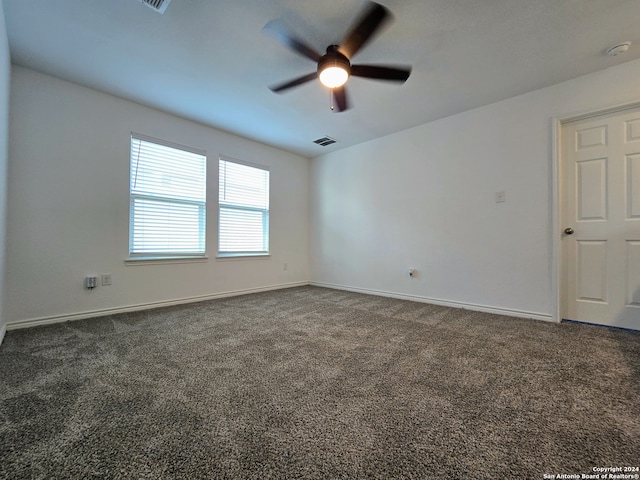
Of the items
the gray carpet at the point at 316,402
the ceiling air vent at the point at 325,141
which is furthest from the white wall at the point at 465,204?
the gray carpet at the point at 316,402

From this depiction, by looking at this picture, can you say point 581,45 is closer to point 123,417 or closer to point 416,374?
point 416,374

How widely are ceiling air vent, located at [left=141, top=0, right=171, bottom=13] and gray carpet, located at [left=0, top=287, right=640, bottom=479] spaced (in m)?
2.48

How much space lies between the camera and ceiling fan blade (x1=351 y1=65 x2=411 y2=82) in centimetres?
204

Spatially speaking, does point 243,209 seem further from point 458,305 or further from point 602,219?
point 602,219

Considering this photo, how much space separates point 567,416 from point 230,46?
130 inches

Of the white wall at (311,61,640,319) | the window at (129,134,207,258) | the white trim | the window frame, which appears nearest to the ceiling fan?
the white wall at (311,61,640,319)

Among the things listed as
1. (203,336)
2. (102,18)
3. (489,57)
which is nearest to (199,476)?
(203,336)

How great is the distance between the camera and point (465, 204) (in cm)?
333

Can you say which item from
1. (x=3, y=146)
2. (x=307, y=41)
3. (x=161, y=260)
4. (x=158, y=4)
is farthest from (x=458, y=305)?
(x=3, y=146)

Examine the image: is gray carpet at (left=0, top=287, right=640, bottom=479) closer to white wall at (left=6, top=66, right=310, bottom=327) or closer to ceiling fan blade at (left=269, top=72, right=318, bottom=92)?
white wall at (left=6, top=66, right=310, bottom=327)

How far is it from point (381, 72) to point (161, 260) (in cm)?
324

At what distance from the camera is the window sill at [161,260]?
317 centimetres

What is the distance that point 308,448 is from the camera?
41.8 inches

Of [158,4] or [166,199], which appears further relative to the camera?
[166,199]
